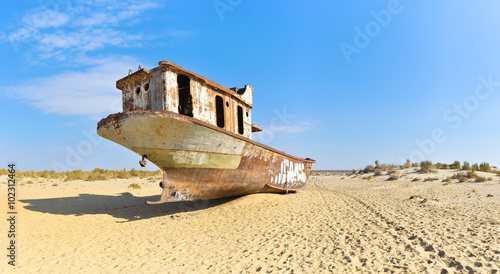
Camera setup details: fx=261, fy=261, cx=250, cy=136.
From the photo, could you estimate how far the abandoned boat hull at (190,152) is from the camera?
21.4ft

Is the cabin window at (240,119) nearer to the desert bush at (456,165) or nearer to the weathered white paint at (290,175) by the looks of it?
the weathered white paint at (290,175)

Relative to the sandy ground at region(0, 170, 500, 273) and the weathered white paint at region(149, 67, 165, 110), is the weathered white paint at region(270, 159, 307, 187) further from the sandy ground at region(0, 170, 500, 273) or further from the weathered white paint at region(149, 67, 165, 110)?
the weathered white paint at region(149, 67, 165, 110)

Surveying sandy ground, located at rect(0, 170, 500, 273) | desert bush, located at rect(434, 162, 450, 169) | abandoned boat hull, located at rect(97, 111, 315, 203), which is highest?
abandoned boat hull, located at rect(97, 111, 315, 203)

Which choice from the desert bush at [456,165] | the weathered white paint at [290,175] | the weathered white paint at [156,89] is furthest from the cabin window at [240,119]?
the desert bush at [456,165]

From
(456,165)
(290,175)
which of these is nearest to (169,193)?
(290,175)

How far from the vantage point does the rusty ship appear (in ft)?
21.8

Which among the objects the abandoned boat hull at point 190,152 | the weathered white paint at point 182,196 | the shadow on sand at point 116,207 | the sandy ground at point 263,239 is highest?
the abandoned boat hull at point 190,152

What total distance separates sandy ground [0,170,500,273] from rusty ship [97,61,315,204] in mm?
935

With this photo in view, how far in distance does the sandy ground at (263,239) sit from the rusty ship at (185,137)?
935 millimetres

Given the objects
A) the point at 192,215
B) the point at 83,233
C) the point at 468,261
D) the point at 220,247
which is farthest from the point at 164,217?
the point at 468,261

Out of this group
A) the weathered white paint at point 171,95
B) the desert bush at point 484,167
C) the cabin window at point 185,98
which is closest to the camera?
the weathered white paint at point 171,95

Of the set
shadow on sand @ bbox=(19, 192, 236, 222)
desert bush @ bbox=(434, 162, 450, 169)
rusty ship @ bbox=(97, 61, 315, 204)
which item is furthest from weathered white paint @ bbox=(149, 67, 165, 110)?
desert bush @ bbox=(434, 162, 450, 169)

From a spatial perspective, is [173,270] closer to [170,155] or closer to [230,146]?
[170,155]

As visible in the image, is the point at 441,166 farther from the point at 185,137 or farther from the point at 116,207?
the point at 116,207
